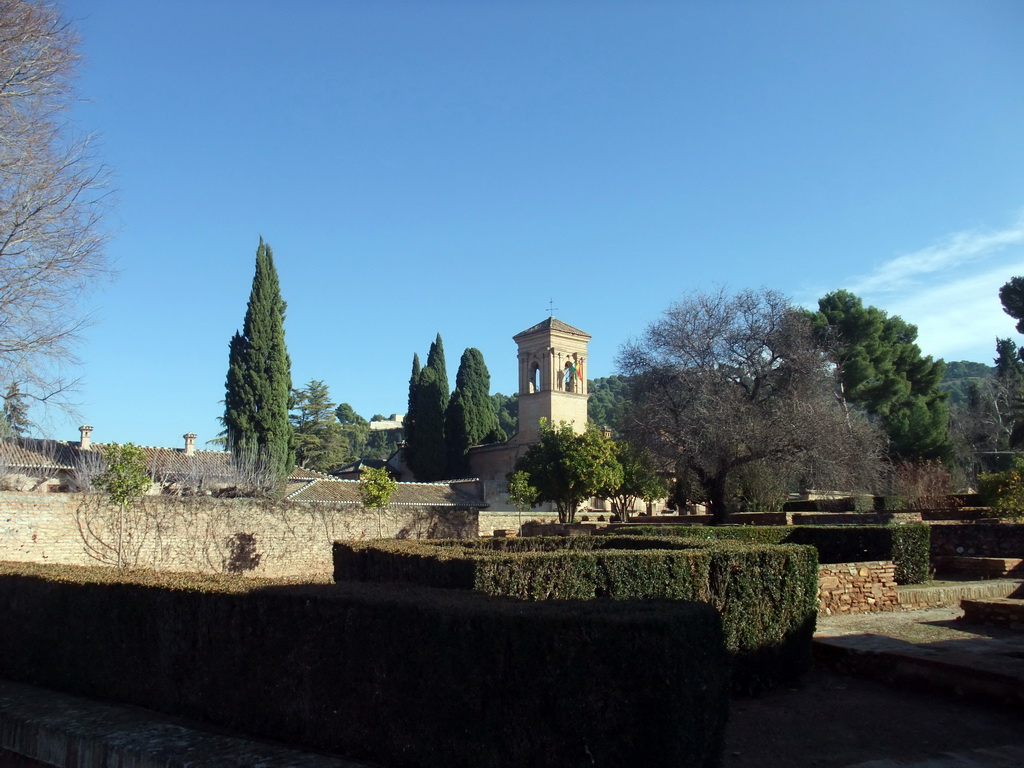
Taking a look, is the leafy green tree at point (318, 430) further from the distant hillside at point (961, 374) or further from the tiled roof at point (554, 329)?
the distant hillside at point (961, 374)

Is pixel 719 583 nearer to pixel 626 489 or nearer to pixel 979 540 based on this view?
pixel 979 540

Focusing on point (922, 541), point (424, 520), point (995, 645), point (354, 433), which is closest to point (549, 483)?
point (424, 520)

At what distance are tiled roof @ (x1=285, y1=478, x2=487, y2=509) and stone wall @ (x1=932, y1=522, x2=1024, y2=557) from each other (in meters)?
17.4

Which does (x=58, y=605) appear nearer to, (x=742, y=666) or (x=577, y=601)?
(x=577, y=601)

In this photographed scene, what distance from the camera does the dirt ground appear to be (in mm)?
5938

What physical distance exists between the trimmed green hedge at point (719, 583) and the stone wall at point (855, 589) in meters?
4.29

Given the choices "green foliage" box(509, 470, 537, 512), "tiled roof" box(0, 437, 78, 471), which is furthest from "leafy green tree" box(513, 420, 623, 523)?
"tiled roof" box(0, 437, 78, 471)

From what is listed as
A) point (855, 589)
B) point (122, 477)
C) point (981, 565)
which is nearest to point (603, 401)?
point (981, 565)

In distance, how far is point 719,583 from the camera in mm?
8195

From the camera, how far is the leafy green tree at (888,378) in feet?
131

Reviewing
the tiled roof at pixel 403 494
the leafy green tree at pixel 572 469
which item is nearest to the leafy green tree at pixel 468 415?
the tiled roof at pixel 403 494

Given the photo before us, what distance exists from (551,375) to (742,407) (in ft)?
111

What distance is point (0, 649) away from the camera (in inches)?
290

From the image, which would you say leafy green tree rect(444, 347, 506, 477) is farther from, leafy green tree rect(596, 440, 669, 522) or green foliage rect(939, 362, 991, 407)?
green foliage rect(939, 362, 991, 407)
